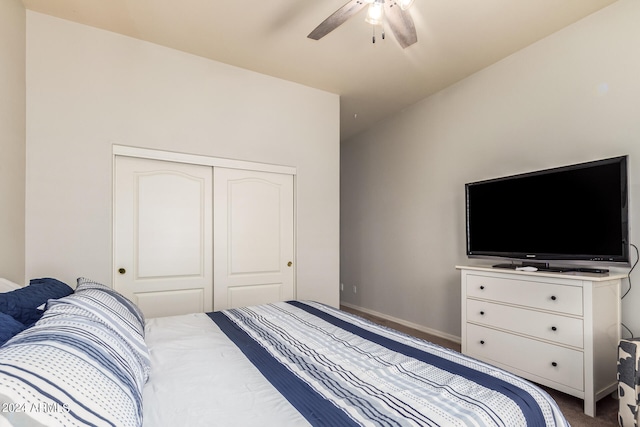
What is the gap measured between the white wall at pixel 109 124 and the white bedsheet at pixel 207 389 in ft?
4.87

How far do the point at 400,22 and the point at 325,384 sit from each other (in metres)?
1.99

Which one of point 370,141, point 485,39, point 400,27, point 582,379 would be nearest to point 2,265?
point 400,27

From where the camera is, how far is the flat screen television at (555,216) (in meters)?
Answer: 2.12

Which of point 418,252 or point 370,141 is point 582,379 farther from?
point 370,141

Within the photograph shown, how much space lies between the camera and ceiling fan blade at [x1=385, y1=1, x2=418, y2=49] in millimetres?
1867

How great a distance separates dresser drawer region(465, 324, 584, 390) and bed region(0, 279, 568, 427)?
1356 mm

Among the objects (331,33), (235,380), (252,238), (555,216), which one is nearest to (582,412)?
(555,216)

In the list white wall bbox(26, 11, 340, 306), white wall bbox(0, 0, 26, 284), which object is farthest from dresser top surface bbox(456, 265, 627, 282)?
white wall bbox(0, 0, 26, 284)

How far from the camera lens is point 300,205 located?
354cm

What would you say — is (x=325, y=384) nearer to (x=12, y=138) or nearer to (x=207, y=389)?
(x=207, y=389)

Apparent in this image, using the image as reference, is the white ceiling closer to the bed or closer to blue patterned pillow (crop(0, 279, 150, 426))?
the bed

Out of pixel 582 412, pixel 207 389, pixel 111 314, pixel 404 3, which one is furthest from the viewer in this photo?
pixel 582 412

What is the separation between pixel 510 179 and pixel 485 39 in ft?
4.07

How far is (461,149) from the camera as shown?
349 centimetres
